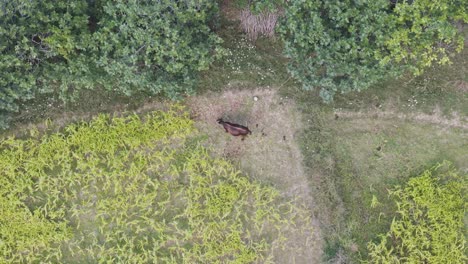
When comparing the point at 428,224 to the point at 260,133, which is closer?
the point at 428,224

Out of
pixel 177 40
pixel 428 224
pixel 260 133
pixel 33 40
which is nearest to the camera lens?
pixel 177 40

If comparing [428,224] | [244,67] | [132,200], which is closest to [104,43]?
[244,67]

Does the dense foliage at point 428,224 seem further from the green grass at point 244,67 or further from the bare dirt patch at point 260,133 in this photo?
the green grass at point 244,67

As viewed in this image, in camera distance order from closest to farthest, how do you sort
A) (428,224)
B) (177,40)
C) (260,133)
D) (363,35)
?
(363,35) < (177,40) < (428,224) < (260,133)

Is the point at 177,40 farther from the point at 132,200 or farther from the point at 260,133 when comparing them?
the point at 132,200

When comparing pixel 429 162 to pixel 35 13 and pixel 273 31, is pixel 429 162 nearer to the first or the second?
pixel 273 31

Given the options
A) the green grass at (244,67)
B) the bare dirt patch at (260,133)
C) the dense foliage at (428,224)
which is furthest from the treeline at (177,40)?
the dense foliage at (428,224)

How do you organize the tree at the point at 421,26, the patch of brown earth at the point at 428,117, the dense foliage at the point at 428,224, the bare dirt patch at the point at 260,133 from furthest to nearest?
1. the bare dirt patch at the point at 260,133
2. the patch of brown earth at the point at 428,117
3. the dense foliage at the point at 428,224
4. the tree at the point at 421,26
